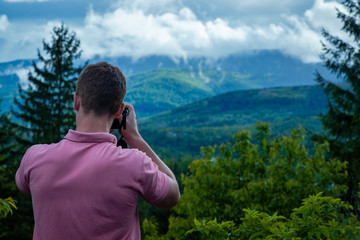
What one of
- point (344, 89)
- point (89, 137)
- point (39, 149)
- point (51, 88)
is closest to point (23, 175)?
point (39, 149)

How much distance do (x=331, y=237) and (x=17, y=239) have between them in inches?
906

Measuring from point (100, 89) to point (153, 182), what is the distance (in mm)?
607

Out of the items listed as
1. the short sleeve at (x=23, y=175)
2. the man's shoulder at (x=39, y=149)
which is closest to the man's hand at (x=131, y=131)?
the man's shoulder at (x=39, y=149)

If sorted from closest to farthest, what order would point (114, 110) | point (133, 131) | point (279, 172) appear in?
point (114, 110), point (133, 131), point (279, 172)

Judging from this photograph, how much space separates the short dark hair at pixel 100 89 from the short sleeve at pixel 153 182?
0.38 metres

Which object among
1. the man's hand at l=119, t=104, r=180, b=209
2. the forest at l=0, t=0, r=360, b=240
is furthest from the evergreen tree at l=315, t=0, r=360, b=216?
the man's hand at l=119, t=104, r=180, b=209

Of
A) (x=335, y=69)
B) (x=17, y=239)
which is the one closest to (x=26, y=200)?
(x=17, y=239)

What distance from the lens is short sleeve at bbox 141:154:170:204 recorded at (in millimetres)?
1823

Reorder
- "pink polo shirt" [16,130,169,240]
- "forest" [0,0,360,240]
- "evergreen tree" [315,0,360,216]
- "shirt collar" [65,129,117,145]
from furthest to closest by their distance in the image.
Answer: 1. "evergreen tree" [315,0,360,216]
2. "forest" [0,0,360,240]
3. "shirt collar" [65,129,117,145]
4. "pink polo shirt" [16,130,169,240]

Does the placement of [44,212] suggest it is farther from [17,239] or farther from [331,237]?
[17,239]

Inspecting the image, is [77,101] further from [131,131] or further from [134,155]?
[134,155]

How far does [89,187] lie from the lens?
176cm

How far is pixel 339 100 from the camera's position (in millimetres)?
20953

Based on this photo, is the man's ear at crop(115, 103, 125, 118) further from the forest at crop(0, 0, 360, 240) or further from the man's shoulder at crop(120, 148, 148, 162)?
the forest at crop(0, 0, 360, 240)
